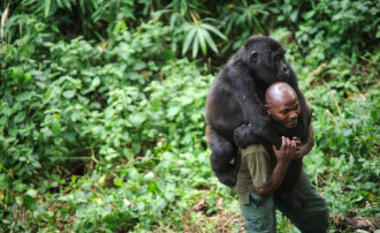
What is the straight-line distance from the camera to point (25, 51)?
6582mm

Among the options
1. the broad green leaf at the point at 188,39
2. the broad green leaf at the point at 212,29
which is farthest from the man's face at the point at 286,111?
the broad green leaf at the point at 212,29

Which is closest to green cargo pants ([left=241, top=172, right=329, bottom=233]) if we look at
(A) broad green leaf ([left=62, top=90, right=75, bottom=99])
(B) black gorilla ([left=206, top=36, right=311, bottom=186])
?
(B) black gorilla ([left=206, top=36, right=311, bottom=186])

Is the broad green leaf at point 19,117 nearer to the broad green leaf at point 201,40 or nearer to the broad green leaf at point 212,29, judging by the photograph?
the broad green leaf at point 201,40

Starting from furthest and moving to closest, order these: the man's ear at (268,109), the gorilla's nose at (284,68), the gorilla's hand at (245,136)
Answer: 1. the gorilla's nose at (284,68)
2. the gorilla's hand at (245,136)
3. the man's ear at (268,109)

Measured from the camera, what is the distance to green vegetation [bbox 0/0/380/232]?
5.01 metres

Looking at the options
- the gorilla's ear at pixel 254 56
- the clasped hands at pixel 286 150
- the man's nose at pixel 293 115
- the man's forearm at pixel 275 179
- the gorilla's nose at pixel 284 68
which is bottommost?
the man's forearm at pixel 275 179

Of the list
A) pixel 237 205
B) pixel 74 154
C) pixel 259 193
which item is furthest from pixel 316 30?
pixel 259 193

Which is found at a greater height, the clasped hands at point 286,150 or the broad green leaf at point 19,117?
the clasped hands at point 286,150

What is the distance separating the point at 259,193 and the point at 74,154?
3760 mm

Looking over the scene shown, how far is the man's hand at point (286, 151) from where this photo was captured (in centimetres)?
322

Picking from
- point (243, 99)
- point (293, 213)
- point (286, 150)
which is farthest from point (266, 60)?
point (293, 213)

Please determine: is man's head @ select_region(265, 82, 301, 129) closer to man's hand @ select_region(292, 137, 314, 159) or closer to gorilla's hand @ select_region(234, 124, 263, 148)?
man's hand @ select_region(292, 137, 314, 159)

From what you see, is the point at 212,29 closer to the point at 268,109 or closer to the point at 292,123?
the point at 268,109

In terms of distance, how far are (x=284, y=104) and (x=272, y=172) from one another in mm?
505
